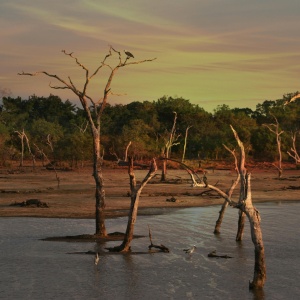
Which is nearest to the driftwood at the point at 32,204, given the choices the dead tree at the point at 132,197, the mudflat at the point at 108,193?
the mudflat at the point at 108,193

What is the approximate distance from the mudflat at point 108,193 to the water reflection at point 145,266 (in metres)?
3.38

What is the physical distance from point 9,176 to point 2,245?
131ft

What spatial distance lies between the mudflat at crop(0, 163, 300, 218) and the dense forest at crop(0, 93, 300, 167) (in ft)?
14.7

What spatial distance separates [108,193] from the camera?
161 feet

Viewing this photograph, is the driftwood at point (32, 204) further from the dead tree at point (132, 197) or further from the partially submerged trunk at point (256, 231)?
the partially submerged trunk at point (256, 231)

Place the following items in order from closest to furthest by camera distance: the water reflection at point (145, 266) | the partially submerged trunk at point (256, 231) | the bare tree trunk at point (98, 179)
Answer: the partially submerged trunk at point (256, 231) < the water reflection at point (145, 266) < the bare tree trunk at point (98, 179)

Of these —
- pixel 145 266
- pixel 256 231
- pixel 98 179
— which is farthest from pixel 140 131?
pixel 256 231

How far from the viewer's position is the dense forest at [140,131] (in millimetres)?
86938

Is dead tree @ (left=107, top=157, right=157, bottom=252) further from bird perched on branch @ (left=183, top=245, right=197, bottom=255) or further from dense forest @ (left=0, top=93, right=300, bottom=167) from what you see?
dense forest @ (left=0, top=93, right=300, bottom=167)

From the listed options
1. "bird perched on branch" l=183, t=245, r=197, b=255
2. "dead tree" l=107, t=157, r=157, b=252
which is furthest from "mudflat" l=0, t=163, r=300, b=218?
"dead tree" l=107, t=157, r=157, b=252

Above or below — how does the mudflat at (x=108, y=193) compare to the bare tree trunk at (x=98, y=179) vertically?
below

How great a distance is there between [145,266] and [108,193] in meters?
25.5

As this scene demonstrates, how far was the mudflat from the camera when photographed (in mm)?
39188

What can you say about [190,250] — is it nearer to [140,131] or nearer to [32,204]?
[32,204]
